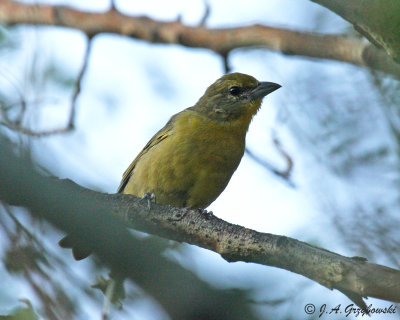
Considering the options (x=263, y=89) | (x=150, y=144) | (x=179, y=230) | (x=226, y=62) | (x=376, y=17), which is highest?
(x=376, y=17)

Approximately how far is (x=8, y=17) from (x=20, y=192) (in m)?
7.75

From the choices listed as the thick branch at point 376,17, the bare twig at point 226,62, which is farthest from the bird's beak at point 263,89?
the thick branch at point 376,17

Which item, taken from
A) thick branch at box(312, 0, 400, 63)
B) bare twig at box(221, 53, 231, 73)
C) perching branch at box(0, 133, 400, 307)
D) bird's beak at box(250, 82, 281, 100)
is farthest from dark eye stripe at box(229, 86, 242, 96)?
thick branch at box(312, 0, 400, 63)

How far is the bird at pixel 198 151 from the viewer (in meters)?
6.03

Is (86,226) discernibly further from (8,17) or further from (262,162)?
(8,17)

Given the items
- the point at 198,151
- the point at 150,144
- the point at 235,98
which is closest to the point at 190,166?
the point at 198,151

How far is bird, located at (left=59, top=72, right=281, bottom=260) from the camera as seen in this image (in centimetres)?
603

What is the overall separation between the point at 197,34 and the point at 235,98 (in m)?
1.72

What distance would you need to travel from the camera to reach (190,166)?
6012mm

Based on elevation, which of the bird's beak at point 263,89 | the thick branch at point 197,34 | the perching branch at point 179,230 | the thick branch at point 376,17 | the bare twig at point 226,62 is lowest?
the perching branch at point 179,230

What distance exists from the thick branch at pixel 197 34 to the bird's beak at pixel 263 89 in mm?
878

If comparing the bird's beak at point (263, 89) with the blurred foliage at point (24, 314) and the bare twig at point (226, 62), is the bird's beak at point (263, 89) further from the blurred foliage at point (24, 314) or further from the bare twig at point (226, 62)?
the blurred foliage at point (24, 314)

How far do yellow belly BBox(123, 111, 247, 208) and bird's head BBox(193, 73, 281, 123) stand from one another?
1.30ft

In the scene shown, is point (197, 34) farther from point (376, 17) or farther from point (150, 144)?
point (376, 17)
